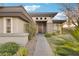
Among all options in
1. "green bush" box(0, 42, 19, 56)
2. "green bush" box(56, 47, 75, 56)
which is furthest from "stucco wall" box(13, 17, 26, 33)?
"green bush" box(56, 47, 75, 56)

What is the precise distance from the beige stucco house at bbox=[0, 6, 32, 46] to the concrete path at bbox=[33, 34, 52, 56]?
1.09 feet

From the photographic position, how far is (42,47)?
14.9 feet

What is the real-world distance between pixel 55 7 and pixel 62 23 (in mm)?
427

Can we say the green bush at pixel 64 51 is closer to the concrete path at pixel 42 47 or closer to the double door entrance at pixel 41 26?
the concrete path at pixel 42 47

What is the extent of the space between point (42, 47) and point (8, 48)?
802 millimetres

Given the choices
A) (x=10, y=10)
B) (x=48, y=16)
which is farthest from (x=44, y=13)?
(x=10, y=10)

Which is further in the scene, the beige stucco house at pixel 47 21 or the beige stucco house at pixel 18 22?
the beige stucco house at pixel 47 21

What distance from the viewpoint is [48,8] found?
4547mm

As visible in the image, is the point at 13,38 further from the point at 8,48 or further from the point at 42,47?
the point at 42,47

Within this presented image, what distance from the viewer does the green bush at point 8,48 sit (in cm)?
443

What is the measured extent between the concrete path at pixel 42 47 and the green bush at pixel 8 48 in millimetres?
482

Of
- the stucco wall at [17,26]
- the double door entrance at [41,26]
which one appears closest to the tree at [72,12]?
the double door entrance at [41,26]

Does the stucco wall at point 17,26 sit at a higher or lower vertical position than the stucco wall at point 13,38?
higher

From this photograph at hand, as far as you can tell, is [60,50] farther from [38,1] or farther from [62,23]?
[38,1]
